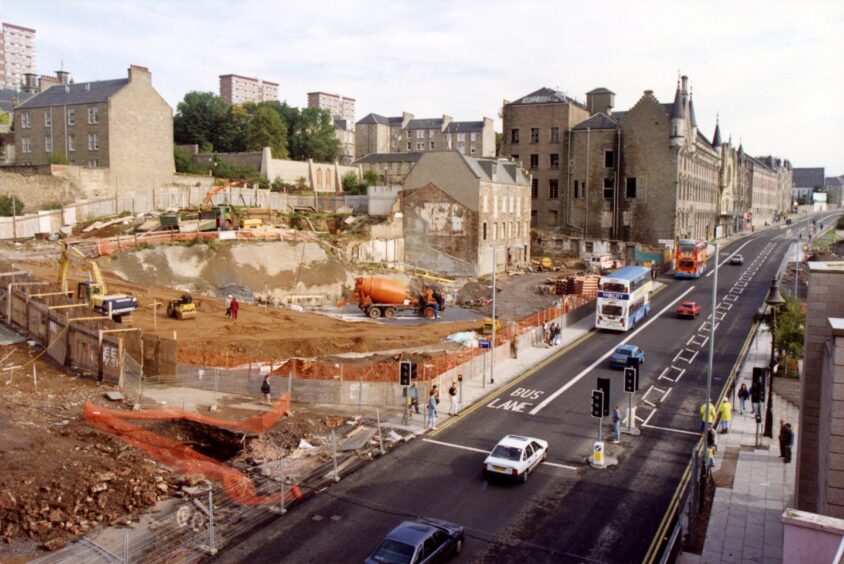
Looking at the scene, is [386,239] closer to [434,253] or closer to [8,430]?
[434,253]

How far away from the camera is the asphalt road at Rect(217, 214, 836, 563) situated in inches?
716

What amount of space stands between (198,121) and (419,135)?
4432 cm

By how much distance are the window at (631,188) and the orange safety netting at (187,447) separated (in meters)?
65.1

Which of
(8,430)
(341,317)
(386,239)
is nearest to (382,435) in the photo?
(8,430)

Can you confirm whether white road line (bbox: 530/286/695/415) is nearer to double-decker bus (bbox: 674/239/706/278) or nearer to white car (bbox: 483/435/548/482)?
white car (bbox: 483/435/548/482)

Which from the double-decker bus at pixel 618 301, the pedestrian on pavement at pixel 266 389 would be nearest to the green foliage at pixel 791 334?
the double-decker bus at pixel 618 301

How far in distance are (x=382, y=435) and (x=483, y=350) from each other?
11021 millimetres

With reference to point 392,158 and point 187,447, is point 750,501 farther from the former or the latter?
point 392,158

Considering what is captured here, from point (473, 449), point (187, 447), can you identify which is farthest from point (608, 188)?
point (187, 447)

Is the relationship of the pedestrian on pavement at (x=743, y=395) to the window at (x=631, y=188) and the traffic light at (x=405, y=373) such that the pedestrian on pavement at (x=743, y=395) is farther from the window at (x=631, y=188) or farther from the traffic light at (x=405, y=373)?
the window at (x=631, y=188)

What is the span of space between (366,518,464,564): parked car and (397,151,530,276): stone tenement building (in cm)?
4885

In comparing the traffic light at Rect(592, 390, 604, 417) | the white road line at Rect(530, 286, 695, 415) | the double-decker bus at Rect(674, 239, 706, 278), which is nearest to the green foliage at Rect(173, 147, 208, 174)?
the double-decker bus at Rect(674, 239, 706, 278)

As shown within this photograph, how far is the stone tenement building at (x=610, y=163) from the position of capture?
8156 cm

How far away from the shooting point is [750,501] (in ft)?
69.9
